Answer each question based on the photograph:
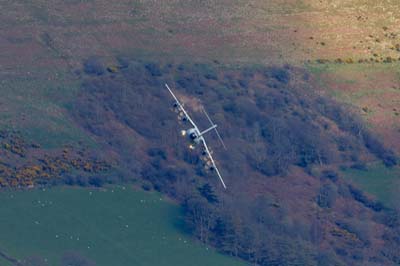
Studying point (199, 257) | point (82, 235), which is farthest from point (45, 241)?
point (199, 257)

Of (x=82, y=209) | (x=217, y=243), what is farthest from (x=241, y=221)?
(x=82, y=209)

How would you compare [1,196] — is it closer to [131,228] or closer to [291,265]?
[131,228]

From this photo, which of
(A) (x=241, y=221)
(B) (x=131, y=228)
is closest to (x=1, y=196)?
(B) (x=131, y=228)

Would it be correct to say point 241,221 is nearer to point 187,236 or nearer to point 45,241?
point 187,236

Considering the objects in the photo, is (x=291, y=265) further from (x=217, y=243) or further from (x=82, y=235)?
(x=82, y=235)
